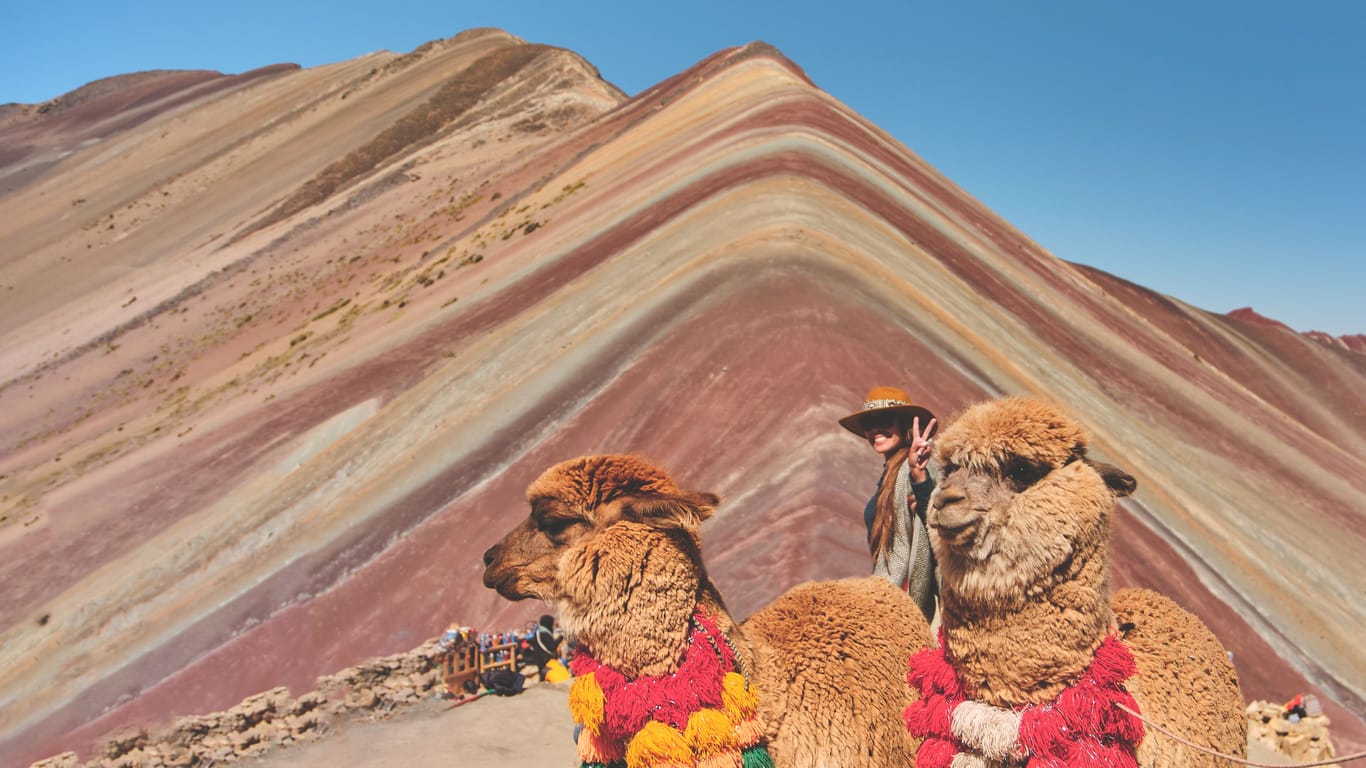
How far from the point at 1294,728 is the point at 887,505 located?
20.4ft

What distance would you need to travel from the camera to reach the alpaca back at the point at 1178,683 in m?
2.96

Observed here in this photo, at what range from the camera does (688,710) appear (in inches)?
115

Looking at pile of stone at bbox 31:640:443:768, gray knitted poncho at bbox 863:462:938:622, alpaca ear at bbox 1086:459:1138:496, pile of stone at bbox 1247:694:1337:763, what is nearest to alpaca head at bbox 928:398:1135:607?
alpaca ear at bbox 1086:459:1138:496

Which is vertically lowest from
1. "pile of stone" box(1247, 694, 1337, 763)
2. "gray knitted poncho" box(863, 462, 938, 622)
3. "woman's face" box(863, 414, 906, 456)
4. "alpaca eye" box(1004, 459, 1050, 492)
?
"pile of stone" box(1247, 694, 1337, 763)

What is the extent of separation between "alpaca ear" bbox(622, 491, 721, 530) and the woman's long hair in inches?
55.1

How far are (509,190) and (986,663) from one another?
Result: 94.7ft

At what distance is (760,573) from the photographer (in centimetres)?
782

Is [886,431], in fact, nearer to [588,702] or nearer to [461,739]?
[588,702]

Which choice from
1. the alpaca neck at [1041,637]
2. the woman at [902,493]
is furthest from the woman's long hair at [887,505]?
the alpaca neck at [1041,637]

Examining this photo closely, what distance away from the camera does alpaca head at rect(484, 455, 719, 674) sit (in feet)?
9.74

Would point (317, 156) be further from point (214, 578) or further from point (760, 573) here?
point (760, 573)

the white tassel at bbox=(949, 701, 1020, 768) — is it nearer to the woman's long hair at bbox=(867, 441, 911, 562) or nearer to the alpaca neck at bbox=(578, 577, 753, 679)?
the alpaca neck at bbox=(578, 577, 753, 679)

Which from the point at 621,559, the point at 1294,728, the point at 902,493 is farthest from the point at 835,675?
the point at 1294,728

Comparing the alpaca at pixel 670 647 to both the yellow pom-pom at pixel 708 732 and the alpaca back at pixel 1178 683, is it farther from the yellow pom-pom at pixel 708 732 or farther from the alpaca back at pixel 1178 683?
the alpaca back at pixel 1178 683
